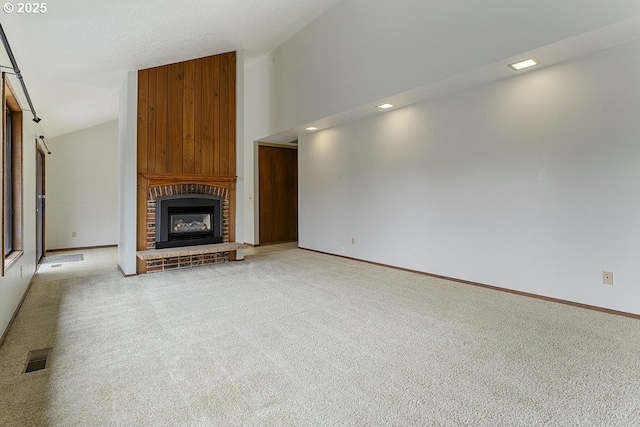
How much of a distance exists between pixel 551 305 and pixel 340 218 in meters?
3.61

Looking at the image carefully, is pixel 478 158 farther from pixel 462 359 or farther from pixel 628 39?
pixel 462 359

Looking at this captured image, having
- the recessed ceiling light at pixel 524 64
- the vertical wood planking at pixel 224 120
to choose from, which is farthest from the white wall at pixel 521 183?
the vertical wood planking at pixel 224 120

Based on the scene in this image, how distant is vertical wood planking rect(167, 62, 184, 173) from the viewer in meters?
4.97

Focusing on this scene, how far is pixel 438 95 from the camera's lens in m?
4.44

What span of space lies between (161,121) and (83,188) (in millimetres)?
3752

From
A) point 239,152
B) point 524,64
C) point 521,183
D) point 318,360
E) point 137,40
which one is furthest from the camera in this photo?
point 239,152

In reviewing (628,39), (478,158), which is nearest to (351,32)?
(478,158)

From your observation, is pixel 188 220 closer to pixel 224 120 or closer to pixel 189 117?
pixel 189 117

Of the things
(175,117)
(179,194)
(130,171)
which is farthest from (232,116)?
(130,171)

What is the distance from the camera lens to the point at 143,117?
4.72m

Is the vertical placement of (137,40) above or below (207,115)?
above

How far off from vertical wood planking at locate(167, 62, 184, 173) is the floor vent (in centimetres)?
318

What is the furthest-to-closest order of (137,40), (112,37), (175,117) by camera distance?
(175,117)
(137,40)
(112,37)

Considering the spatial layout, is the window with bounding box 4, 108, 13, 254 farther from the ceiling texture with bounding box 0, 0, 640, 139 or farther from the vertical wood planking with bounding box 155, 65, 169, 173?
the vertical wood planking with bounding box 155, 65, 169, 173
